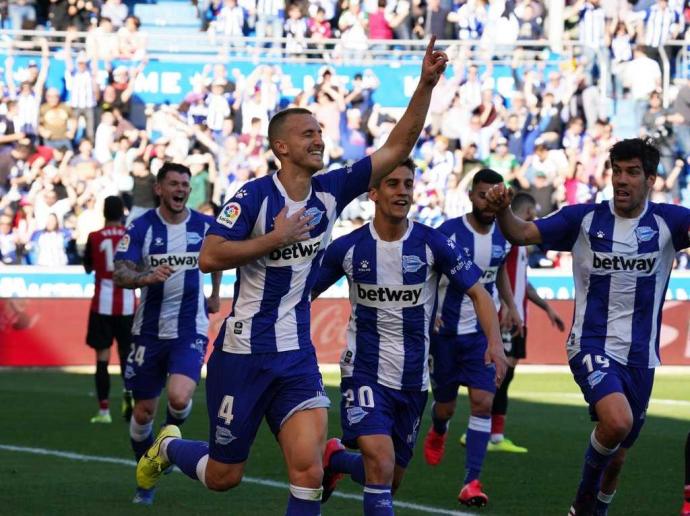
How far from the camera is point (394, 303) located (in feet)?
28.6

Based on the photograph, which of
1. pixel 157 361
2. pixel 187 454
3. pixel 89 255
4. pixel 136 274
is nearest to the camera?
pixel 187 454

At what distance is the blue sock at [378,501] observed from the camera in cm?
812

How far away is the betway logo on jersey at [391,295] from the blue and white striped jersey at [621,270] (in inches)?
34.6

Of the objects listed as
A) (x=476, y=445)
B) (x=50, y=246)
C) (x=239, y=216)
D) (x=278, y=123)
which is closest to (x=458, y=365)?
(x=476, y=445)

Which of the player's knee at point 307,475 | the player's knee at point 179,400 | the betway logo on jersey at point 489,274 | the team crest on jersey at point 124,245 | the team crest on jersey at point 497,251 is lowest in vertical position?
the player's knee at point 179,400

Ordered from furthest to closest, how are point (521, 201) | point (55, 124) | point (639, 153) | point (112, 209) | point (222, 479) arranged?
point (55, 124), point (112, 209), point (521, 201), point (639, 153), point (222, 479)

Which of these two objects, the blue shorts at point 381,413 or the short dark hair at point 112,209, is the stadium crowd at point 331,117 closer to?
Result: the short dark hair at point 112,209

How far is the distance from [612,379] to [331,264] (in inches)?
71.3

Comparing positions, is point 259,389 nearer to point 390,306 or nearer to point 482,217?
point 390,306

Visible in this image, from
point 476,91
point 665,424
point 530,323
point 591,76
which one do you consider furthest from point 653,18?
point 665,424

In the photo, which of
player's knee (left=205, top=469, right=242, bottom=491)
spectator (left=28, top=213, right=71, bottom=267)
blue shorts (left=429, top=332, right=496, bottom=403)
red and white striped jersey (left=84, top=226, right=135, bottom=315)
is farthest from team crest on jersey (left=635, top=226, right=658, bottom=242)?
spectator (left=28, top=213, right=71, bottom=267)

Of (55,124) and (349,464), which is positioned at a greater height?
(55,124)

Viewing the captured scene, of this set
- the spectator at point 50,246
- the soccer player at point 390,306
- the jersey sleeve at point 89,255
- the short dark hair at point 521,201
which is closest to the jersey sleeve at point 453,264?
the soccer player at point 390,306

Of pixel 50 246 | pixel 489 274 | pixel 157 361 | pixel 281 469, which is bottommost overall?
pixel 50 246
